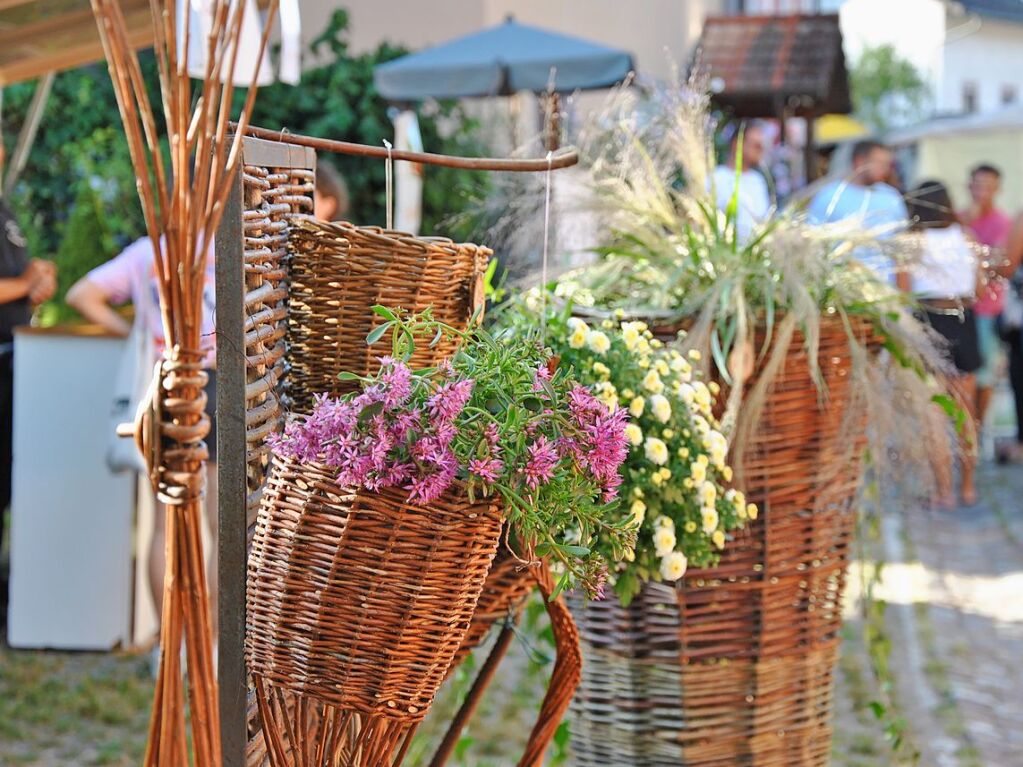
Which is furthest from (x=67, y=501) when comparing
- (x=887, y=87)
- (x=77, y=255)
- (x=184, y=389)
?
(x=887, y=87)

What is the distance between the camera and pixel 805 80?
1091cm

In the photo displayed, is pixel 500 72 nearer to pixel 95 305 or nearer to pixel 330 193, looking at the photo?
pixel 330 193

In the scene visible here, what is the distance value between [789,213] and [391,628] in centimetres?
155

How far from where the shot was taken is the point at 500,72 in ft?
22.2

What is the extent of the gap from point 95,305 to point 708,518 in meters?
2.83

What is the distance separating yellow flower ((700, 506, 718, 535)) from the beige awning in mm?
3503

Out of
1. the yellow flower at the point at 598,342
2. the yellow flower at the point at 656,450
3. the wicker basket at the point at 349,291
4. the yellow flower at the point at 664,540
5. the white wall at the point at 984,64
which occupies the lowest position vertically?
the yellow flower at the point at 664,540

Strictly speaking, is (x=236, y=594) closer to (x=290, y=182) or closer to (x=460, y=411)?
(x=460, y=411)

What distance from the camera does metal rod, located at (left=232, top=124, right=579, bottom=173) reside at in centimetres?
174

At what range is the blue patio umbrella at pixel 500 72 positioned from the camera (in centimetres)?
666

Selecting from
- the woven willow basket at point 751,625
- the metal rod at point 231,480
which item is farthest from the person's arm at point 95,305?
the metal rod at point 231,480

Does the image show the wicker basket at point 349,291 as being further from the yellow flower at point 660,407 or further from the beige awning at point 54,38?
the beige awning at point 54,38

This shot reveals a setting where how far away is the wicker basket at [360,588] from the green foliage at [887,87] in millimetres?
35722

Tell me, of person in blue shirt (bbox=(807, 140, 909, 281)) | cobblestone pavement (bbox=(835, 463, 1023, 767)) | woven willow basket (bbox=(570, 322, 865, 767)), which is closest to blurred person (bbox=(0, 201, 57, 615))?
person in blue shirt (bbox=(807, 140, 909, 281))
